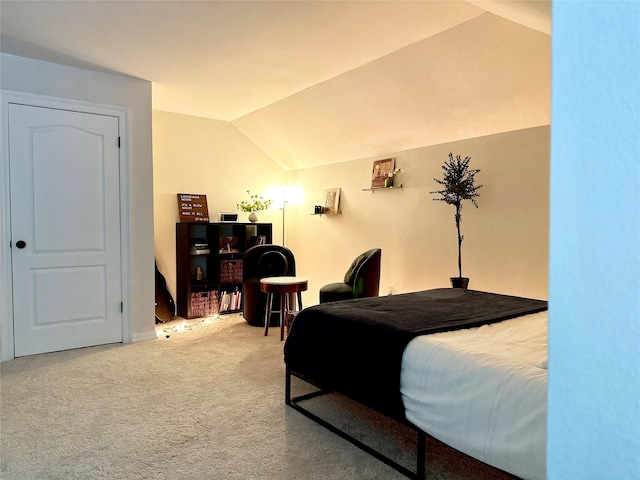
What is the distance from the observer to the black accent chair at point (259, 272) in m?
4.94

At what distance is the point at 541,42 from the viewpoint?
3.04 metres

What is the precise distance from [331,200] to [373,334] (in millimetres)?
3807

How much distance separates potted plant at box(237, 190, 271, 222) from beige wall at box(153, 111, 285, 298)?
0.27 ft

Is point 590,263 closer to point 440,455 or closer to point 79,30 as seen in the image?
point 440,455

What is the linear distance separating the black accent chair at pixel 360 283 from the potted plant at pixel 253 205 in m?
1.89

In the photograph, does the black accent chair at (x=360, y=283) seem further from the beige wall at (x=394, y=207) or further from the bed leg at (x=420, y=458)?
the bed leg at (x=420, y=458)

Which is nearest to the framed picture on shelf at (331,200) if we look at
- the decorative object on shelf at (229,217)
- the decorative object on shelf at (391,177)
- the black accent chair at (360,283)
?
the decorative object on shelf at (391,177)

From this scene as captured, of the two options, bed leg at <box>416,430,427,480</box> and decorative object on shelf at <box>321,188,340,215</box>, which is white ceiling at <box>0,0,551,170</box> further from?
bed leg at <box>416,430,427,480</box>

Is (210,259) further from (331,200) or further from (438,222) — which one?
(438,222)

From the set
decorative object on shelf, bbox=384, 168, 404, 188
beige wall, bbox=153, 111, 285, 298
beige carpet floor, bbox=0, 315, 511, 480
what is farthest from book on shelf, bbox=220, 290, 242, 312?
decorative object on shelf, bbox=384, 168, 404, 188

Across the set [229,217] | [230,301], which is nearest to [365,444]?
[230,301]

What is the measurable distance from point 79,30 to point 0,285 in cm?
213

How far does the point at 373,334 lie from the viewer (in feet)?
7.15

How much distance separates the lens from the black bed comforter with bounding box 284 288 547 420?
2.07 m
